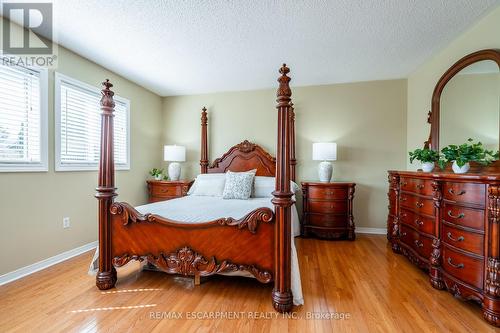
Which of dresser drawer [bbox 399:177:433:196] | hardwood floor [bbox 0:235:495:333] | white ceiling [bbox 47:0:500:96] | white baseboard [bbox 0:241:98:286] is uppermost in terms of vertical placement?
white ceiling [bbox 47:0:500:96]

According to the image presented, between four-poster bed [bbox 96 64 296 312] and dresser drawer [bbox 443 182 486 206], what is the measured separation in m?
1.33

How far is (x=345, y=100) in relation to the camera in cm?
380

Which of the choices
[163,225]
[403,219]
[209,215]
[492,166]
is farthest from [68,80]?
[492,166]

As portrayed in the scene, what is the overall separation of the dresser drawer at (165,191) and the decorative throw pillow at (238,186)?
1.09 metres

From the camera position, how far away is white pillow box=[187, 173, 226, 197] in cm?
334

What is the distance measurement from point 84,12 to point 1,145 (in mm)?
1429

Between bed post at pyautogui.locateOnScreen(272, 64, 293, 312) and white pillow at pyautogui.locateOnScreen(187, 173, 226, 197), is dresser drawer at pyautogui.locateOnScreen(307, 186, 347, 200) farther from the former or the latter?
bed post at pyautogui.locateOnScreen(272, 64, 293, 312)

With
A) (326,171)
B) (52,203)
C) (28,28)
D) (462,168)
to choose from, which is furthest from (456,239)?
(28,28)

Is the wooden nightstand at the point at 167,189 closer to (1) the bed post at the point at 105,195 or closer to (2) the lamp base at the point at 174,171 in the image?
(2) the lamp base at the point at 174,171

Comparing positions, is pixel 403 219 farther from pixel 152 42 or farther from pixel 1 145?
pixel 1 145

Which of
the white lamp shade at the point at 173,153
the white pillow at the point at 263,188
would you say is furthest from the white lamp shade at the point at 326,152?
the white lamp shade at the point at 173,153

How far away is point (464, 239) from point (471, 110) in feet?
4.76

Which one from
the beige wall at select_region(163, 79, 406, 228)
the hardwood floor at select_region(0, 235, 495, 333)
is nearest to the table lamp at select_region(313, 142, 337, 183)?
the beige wall at select_region(163, 79, 406, 228)

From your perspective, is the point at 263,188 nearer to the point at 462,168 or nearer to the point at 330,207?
the point at 330,207
